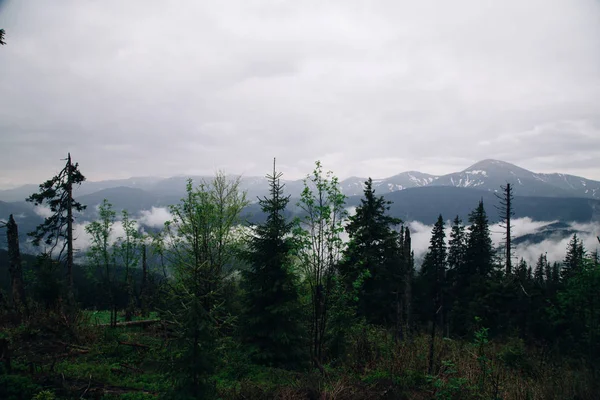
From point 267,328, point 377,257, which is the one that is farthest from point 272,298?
point 377,257

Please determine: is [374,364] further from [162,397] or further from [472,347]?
[162,397]

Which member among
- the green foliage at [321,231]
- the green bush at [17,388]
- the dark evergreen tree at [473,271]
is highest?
the green foliage at [321,231]

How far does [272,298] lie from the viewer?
12898 millimetres

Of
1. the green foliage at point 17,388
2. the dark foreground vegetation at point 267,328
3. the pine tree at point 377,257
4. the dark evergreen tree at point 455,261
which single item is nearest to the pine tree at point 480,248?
the dark evergreen tree at point 455,261

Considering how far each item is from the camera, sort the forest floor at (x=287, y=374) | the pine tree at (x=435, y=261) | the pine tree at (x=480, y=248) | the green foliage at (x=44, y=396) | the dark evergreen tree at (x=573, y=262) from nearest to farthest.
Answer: the green foliage at (x=44, y=396)
the forest floor at (x=287, y=374)
the dark evergreen tree at (x=573, y=262)
the pine tree at (x=435, y=261)
the pine tree at (x=480, y=248)

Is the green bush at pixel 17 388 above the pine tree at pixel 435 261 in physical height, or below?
above

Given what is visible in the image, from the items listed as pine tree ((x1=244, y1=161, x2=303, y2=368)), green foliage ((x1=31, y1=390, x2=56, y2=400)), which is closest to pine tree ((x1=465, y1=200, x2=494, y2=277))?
pine tree ((x1=244, y1=161, x2=303, y2=368))

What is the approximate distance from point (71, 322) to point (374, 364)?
13.5m

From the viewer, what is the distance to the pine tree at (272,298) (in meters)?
12.3

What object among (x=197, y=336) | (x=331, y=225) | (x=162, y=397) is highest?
(x=331, y=225)

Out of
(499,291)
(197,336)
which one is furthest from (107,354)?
(499,291)

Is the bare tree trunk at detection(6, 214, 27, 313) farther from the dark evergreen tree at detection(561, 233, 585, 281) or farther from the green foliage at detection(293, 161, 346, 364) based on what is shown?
the dark evergreen tree at detection(561, 233, 585, 281)

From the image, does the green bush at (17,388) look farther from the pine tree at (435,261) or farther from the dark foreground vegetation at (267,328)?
the pine tree at (435,261)

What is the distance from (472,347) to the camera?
42.1 ft
